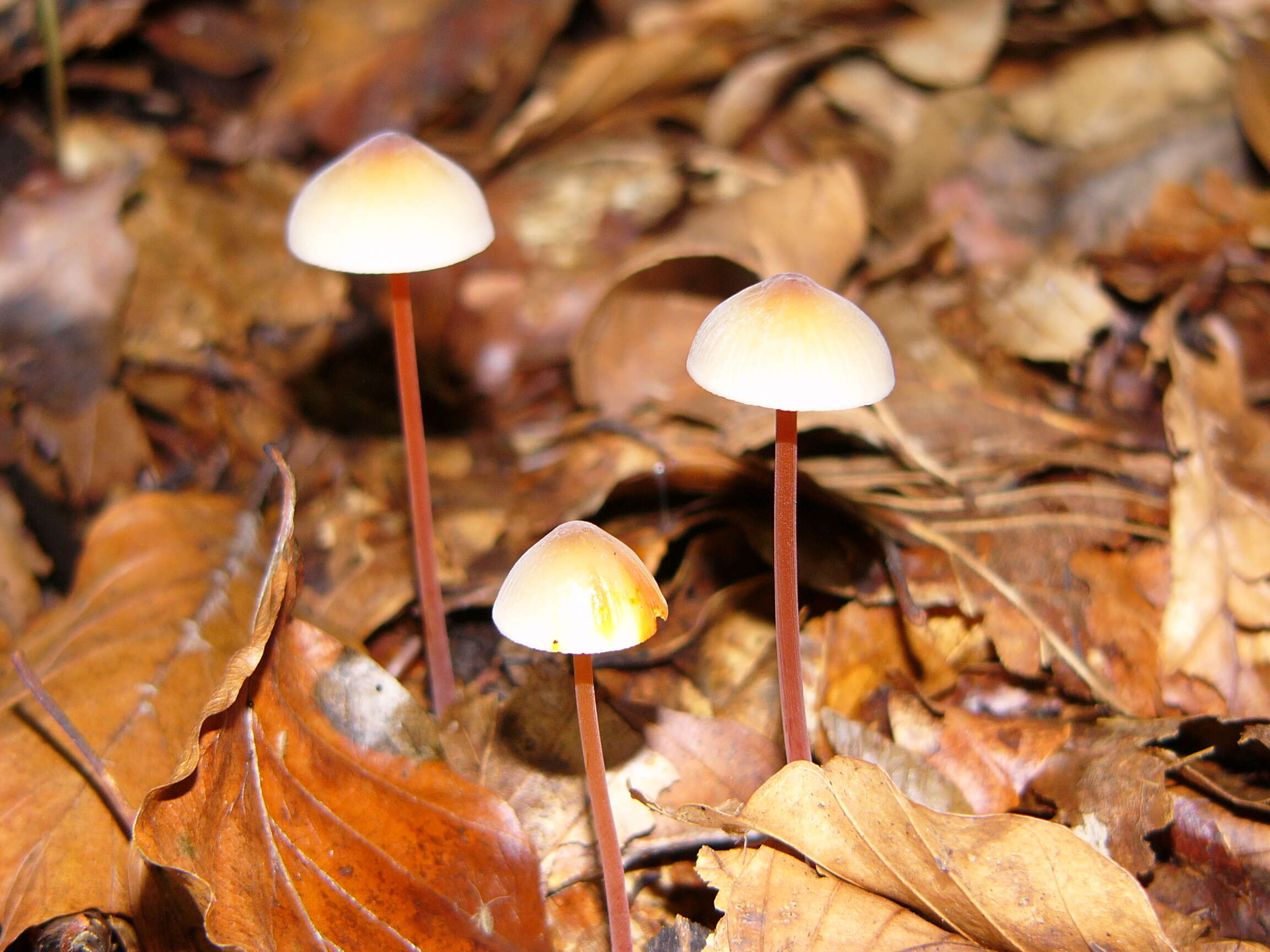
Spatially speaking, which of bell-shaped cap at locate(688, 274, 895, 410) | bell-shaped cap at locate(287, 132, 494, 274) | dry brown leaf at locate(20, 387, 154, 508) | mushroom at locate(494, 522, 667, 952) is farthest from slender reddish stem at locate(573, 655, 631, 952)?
dry brown leaf at locate(20, 387, 154, 508)

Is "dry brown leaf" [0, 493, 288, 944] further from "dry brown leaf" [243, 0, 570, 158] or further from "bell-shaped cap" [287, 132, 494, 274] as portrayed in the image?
"dry brown leaf" [243, 0, 570, 158]

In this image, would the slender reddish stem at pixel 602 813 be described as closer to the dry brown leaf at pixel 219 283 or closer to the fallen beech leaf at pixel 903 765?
the fallen beech leaf at pixel 903 765

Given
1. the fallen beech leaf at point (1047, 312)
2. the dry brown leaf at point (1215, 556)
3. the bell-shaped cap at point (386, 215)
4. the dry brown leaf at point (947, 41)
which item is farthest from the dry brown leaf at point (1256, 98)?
the bell-shaped cap at point (386, 215)

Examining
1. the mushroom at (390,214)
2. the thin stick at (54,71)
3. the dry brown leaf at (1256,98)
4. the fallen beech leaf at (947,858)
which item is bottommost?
the fallen beech leaf at (947,858)

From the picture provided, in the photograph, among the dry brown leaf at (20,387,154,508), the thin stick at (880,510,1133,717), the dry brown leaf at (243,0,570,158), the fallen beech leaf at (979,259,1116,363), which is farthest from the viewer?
the dry brown leaf at (243,0,570,158)

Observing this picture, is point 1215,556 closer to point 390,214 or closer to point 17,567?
point 390,214

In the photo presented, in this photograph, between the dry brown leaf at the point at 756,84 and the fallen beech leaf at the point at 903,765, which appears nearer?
the fallen beech leaf at the point at 903,765
